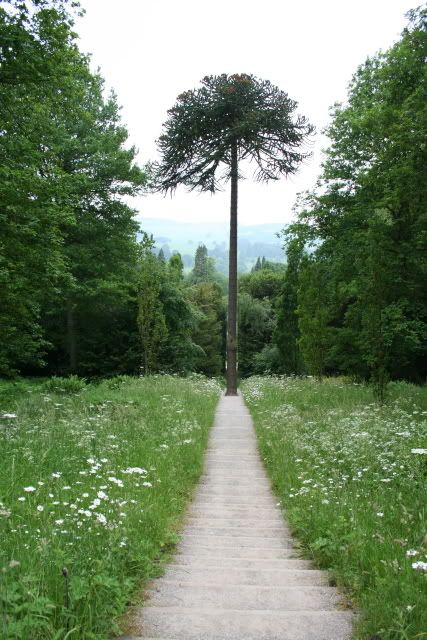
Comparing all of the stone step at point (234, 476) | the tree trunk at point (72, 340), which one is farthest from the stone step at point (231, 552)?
the tree trunk at point (72, 340)

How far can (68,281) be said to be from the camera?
17422mm

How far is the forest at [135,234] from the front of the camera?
12445mm

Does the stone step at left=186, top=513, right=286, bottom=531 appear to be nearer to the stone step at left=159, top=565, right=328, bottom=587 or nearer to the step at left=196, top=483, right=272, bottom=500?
the step at left=196, top=483, right=272, bottom=500

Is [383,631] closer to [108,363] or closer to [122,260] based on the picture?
[122,260]

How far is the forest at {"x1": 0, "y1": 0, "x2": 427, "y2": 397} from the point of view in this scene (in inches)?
490

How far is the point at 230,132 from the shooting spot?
21734 mm

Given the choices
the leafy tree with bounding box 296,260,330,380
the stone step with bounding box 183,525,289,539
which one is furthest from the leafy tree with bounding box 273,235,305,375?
the stone step with bounding box 183,525,289,539

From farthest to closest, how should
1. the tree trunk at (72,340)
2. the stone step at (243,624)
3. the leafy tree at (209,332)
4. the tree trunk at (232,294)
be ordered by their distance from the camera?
the leafy tree at (209,332)
the tree trunk at (72,340)
the tree trunk at (232,294)
the stone step at (243,624)

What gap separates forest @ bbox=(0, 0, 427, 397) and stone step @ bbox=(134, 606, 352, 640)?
9.97 meters

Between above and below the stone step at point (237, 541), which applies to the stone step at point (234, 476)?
below

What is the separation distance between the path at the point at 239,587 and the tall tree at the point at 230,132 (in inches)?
675

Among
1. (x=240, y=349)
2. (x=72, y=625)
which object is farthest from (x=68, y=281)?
(x=240, y=349)

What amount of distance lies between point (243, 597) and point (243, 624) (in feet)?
1.69

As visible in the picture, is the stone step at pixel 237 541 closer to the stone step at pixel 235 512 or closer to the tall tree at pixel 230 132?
the stone step at pixel 235 512
